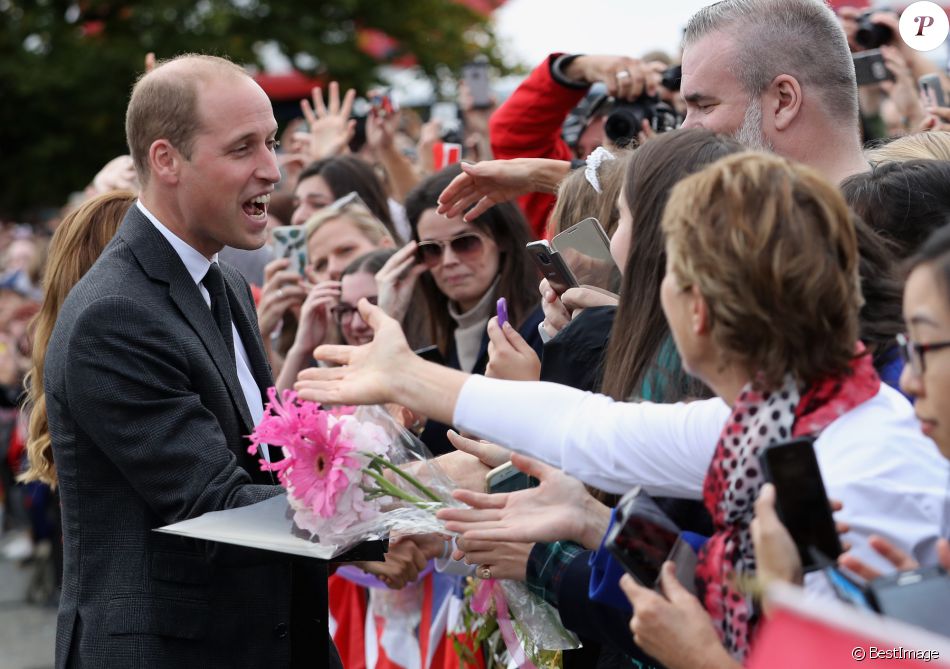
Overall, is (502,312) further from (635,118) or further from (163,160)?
(635,118)

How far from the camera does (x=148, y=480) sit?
9.59 ft

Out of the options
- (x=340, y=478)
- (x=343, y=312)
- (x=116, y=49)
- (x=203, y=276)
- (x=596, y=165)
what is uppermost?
(x=596, y=165)

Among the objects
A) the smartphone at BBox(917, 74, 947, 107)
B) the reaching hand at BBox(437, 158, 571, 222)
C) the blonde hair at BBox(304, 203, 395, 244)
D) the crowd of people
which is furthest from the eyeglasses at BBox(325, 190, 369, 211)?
the smartphone at BBox(917, 74, 947, 107)

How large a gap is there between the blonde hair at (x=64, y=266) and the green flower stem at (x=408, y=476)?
1384 mm

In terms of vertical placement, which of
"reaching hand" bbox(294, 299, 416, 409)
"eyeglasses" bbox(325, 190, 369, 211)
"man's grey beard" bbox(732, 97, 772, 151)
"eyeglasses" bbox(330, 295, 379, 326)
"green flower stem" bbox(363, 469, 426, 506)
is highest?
"man's grey beard" bbox(732, 97, 772, 151)

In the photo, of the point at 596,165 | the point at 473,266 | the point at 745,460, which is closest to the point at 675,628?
the point at 745,460

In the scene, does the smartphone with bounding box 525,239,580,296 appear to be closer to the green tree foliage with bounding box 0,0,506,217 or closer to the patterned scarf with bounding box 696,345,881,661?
the patterned scarf with bounding box 696,345,881,661

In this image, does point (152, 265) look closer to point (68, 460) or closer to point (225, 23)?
point (68, 460)

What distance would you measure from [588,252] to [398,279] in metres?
1.62

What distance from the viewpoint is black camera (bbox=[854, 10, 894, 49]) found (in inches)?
205

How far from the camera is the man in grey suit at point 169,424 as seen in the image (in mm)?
2926

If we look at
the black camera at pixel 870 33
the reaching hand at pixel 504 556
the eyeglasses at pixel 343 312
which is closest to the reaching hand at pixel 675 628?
the reaching hand at pixel 504 556

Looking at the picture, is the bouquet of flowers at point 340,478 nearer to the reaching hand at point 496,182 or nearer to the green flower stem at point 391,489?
the green flower stem at point 391,489

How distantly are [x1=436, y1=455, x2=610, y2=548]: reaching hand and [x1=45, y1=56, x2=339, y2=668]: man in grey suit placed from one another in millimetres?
623
